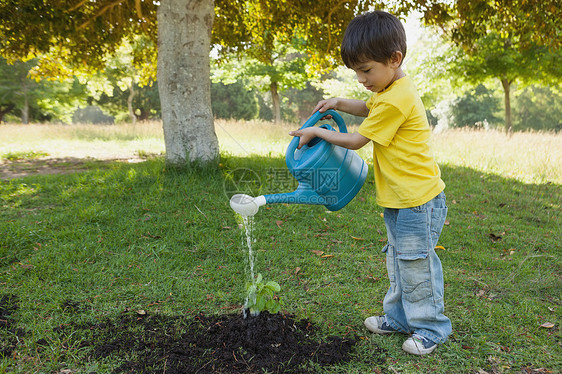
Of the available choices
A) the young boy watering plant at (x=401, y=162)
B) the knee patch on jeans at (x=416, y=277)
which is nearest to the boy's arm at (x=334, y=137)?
the young boy watering plant at (x=401, y=162)

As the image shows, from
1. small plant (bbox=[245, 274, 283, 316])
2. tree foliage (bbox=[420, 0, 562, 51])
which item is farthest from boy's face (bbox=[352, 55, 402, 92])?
tree foliage (bbox=[420, 0, 562, 51])

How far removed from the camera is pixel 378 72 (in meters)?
1.75

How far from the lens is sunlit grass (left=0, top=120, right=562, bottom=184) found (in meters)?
6.86

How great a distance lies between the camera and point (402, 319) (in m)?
2.15

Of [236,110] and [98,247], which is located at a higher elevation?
[236,110]

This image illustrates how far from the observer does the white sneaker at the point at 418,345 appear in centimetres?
195

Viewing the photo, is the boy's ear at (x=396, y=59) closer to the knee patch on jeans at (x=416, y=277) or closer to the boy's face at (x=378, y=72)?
the boy's face at (x=378, y=72)

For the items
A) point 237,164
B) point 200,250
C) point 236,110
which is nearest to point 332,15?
point 237,164

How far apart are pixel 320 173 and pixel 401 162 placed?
40 cm

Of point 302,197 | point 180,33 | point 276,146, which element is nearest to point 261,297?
point 302,197

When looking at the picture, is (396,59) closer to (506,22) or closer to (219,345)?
(219,345)

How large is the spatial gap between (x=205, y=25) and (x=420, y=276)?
414 centimetres

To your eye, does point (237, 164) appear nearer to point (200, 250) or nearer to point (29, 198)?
point (200, 250)

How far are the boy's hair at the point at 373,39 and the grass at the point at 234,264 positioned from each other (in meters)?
1.51
